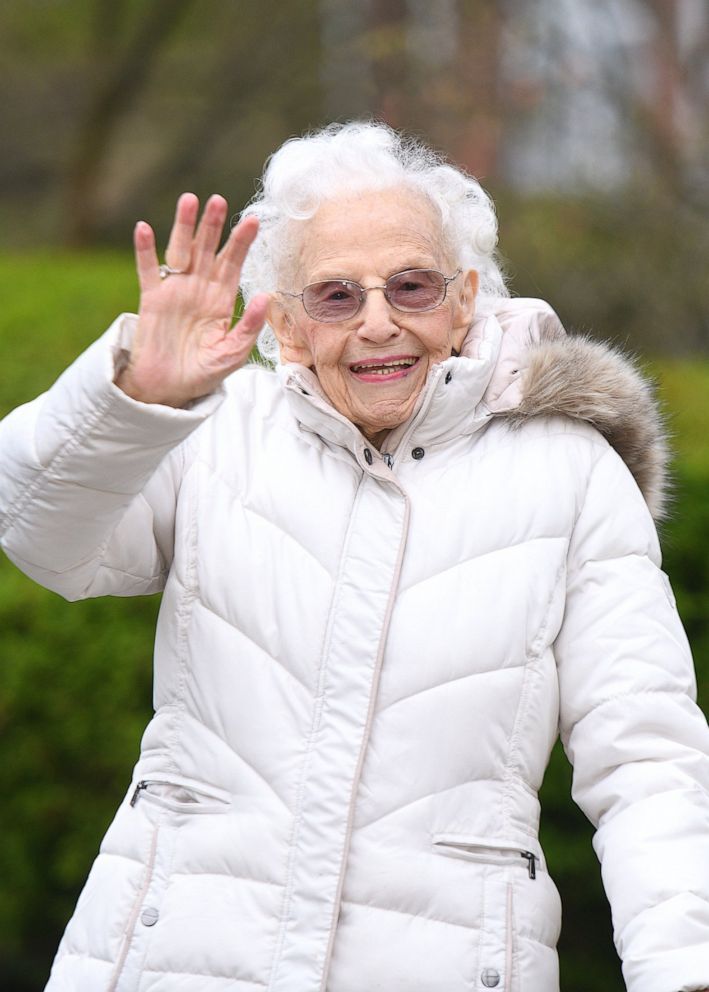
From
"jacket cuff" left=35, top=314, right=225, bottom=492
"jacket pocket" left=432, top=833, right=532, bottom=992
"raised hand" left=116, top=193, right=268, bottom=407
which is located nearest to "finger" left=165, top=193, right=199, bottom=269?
"raised hand" left=116, top=193, right=268, bottom=407

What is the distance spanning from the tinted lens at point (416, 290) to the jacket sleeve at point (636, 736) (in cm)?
40

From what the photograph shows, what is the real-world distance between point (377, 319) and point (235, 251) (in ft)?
1.12

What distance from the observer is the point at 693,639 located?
14.7 feet

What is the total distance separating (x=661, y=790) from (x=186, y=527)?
0.90 meters

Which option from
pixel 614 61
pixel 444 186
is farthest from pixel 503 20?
pixel 444 186

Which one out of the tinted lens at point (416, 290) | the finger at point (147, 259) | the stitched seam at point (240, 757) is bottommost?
the stitched seam at point (240, 757)

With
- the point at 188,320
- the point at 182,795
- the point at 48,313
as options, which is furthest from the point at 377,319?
the point at 48,313

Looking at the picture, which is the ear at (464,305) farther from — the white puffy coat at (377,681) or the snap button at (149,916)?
the snap button at (149,916)

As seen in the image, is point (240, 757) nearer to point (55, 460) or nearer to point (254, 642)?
point (254, 642)

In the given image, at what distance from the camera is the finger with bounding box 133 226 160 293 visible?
7.25 ft

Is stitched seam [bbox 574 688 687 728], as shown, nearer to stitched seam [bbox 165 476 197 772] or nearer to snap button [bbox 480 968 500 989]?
snap button [bbox 480 968 500 989]

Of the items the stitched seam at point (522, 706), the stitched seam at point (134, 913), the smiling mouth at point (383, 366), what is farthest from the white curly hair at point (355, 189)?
the stitched seam at point (134, 913)

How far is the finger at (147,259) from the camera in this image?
7.25 ft

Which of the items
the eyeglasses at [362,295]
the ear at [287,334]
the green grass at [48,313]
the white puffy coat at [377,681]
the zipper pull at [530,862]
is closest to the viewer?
the white puffy coat at [377,681]
